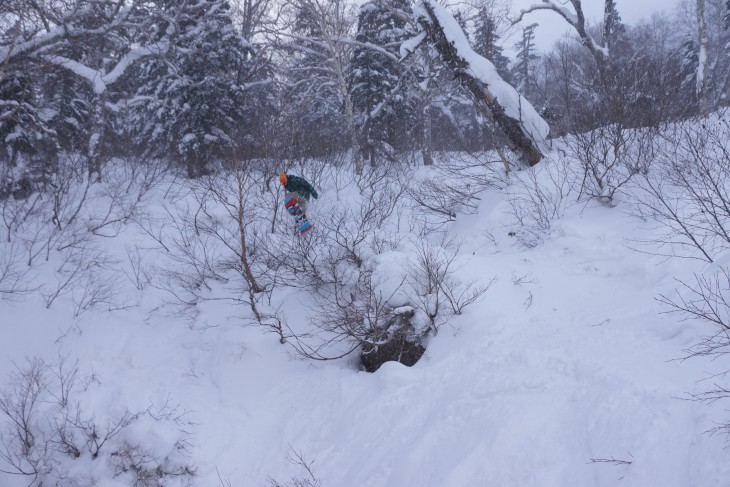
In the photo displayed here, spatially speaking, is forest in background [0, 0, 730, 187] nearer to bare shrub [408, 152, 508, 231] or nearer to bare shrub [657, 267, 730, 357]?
bare shrub [408, 152, 508, 231]

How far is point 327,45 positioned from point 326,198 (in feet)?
19.3

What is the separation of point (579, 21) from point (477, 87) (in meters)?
4.44

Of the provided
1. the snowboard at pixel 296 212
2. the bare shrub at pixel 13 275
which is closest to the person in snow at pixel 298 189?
the snowboard at pixel 296 212

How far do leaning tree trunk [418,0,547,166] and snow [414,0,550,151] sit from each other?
0.02m

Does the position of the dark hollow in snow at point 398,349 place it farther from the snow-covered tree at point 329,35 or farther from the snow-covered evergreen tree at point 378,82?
the snow-covered evergreen tree at point 378,82

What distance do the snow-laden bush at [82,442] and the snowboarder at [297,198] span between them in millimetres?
4239

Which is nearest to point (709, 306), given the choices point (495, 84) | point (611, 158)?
point (611, 158)

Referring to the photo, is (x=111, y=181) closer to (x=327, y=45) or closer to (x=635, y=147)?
(x=327, y=45)

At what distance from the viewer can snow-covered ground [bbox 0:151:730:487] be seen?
3316mm

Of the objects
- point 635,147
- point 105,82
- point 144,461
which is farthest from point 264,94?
point 144,461

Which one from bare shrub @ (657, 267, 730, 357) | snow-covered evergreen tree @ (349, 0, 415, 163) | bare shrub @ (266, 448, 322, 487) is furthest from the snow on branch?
bare shrub @ (266, 448, 322, 487)

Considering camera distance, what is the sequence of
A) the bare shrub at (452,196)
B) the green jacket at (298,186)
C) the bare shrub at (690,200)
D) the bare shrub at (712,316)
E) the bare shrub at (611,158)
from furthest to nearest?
the bare shrub at (452,196)
the green jacket at (298,186)
the bare shrub at (611,158)
the bare shrub at (690,200)
the bare shrub at (712,316)

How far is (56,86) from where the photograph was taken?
46.7 feet

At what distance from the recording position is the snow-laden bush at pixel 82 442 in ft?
16.1
